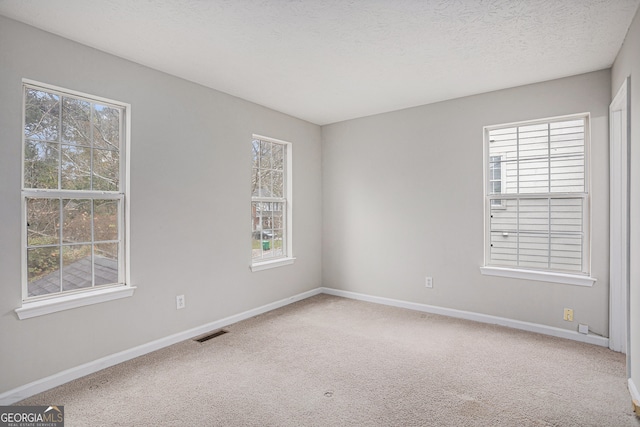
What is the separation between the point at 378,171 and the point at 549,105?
198cm

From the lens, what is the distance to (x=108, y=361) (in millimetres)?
2684

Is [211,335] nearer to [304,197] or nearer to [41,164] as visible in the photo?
[41,164]

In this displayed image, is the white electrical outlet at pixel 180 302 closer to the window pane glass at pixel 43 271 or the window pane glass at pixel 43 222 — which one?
the window pane glass at pixel 43 271

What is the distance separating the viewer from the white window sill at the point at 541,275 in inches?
125

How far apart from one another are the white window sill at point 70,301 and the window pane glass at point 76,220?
0.43 metres

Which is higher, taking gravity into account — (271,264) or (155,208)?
(155,208)

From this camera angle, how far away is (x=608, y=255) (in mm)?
3045

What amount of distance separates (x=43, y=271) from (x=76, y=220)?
1.39 feet

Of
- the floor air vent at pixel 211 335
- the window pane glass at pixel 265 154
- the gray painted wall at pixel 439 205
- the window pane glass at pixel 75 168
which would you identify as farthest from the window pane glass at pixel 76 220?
the gray painted wall at pixel 439 205

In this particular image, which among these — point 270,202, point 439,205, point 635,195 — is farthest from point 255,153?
point 635,195

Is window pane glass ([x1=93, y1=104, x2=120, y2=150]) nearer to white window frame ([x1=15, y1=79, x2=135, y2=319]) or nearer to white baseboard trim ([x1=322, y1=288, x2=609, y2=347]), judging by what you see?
white window frame ([x1=15, y1=79, x2=135, y2=319])

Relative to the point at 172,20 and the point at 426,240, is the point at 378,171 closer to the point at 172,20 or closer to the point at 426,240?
the point at 426,240

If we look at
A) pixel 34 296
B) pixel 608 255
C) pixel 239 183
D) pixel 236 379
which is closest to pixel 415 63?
pixel 239 183

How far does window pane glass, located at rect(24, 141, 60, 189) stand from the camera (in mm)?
2367
